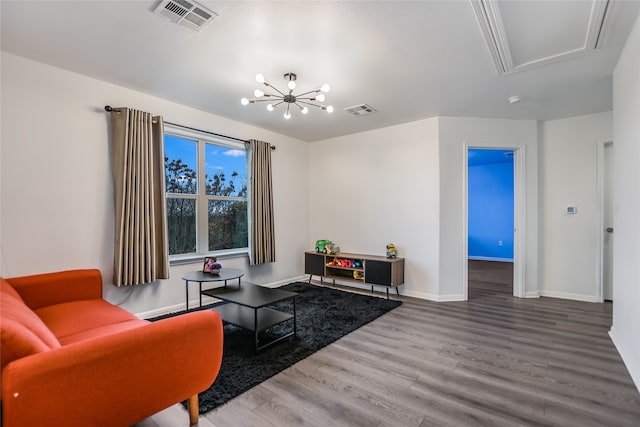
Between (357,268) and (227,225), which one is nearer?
(227,225)

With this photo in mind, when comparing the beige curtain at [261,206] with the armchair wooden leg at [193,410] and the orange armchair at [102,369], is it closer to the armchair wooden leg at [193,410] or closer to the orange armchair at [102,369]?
the orange armchair at [102,369]

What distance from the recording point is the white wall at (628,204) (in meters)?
2.17

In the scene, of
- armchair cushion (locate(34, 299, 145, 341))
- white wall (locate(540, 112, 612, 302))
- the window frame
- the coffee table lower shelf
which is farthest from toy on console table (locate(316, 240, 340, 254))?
armchair cushion (locate(34, 299, 145, 341))


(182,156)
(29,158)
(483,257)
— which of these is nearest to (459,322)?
(182,156)

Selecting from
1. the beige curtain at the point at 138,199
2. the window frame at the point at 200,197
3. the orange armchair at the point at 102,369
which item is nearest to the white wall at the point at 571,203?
the window frame at the point at 200,197

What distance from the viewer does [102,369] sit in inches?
51.4

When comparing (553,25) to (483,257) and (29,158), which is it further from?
(483,257)

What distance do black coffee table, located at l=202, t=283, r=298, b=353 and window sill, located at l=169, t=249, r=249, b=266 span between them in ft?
2.99

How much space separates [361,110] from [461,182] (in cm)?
177

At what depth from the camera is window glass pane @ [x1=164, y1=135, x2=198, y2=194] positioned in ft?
12.6

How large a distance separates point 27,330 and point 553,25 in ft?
11.9

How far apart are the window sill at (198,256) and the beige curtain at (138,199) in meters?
0.34

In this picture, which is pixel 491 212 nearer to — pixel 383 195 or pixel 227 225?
pixel 383 195

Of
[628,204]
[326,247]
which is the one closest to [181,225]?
[326,247]
